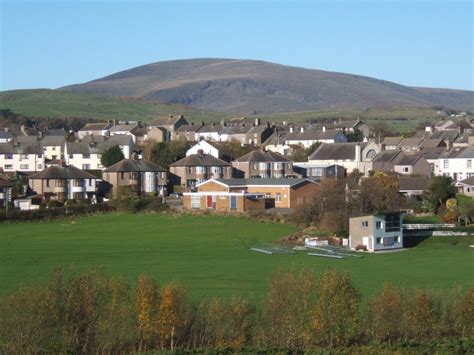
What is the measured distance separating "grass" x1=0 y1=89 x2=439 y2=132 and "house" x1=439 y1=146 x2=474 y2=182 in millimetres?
74819

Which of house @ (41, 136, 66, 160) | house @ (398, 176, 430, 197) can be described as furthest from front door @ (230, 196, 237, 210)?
house @ (41, 136, 66, 160)

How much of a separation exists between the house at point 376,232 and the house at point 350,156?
28.5 m

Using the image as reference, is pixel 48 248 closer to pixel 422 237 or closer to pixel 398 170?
pixel 422 237

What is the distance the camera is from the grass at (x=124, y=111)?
6260 inches

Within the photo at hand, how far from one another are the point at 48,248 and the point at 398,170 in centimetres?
3318

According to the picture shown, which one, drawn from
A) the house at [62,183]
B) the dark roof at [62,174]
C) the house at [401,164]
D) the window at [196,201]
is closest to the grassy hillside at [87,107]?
the house at [401,164]

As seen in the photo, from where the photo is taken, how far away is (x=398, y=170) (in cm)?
6812

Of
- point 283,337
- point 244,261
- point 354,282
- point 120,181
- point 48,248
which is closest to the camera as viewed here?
point 283,337

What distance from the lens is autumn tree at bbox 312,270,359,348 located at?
77.9 feet

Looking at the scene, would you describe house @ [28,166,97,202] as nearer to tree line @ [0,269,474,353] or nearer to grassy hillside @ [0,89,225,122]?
tree line @ [0,269,474,353]

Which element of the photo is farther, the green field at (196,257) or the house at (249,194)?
the house at (249,194)

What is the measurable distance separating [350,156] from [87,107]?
365 ft

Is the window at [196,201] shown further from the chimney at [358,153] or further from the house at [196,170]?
the chimney at [358,153]

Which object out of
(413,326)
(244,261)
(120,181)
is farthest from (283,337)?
(120,181)
